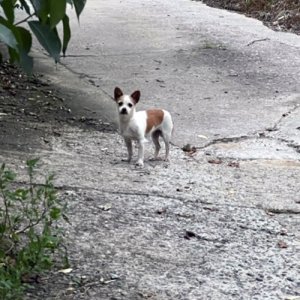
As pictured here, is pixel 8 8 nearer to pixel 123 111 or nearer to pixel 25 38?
pixel 25 38

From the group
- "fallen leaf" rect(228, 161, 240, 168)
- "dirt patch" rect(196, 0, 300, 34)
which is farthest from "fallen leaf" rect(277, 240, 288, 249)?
"dirt patch" rect(196, 0, 300, 34)

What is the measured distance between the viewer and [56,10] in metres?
1.66

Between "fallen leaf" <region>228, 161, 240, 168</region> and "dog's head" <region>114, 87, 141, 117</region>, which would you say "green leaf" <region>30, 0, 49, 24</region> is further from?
"fallen leaf" <region>228, 161, 240, 168</region>

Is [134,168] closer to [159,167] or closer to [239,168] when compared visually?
[159,167]

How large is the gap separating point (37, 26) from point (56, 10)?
0.42 ft

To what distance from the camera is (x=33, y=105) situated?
752 cm

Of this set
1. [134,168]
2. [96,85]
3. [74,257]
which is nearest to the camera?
[74,257]

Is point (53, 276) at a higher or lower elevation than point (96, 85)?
higher

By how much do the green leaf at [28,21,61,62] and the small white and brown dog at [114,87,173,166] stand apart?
4.06 m

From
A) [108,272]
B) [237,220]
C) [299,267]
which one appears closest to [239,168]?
[237,220]

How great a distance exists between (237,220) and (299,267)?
776 mm

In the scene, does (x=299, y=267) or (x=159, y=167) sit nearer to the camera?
(x=299, y=267)

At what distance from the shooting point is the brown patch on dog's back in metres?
6.11

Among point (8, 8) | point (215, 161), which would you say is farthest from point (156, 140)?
point (8, 8)
